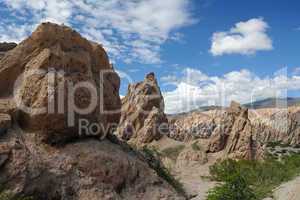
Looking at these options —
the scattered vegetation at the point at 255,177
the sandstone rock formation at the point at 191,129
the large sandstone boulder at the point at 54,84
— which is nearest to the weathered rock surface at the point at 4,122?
the large sandstone boulder at the point at 54,84

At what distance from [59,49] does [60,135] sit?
3.06 metres

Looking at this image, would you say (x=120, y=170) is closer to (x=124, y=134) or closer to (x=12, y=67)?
(x=12, y=67)

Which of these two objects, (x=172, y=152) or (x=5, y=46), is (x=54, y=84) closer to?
(x=5, y=46)

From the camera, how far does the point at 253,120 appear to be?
130875mm

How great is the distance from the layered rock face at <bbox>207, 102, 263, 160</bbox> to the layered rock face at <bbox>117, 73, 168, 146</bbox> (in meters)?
14.6

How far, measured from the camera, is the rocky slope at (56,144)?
547 inches

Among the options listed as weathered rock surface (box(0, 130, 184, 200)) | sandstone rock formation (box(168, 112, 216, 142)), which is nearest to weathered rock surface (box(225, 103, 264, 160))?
sandstone rock formation (box(168, 112, 216, 142))

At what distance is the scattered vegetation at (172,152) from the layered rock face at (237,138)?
6.68m

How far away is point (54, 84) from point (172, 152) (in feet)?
160

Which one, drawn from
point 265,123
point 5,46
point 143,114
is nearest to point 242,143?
point 143,114

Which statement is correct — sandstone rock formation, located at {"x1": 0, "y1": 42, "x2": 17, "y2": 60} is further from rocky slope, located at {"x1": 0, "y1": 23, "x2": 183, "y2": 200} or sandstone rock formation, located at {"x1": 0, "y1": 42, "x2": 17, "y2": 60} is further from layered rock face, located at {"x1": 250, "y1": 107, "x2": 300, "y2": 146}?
layered rock face, located at {"x1": 250, "y1": 107, "x2": 300, "y2": 146}

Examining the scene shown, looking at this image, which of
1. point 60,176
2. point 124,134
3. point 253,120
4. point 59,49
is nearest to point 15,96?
point 59,49

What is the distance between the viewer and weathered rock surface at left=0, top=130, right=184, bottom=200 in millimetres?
13602

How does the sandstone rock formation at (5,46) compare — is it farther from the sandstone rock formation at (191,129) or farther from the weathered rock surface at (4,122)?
the sandstone rock formation at (191,129)
